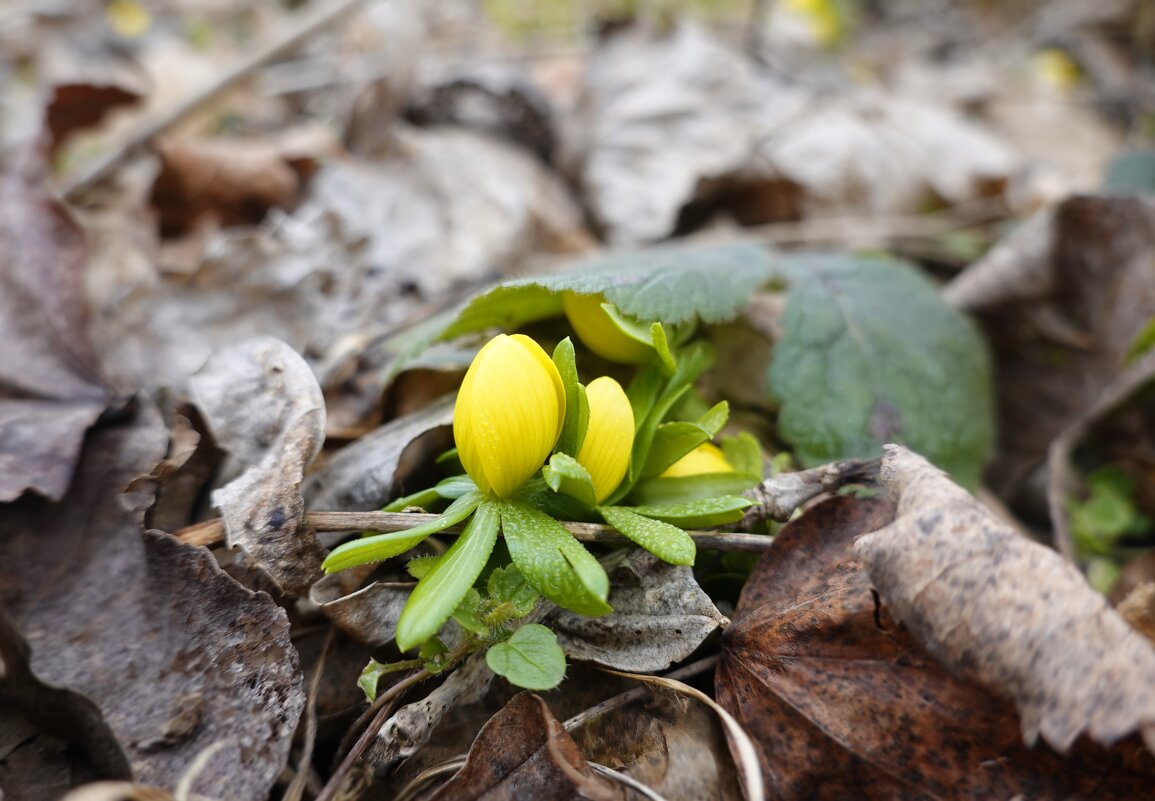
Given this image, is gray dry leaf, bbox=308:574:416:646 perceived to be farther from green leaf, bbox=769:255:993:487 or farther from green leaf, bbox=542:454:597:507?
green leaf, bbox=769:255:993:487

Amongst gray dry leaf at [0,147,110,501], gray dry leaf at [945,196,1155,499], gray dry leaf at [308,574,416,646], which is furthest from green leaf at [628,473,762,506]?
gray dry leaf at [945,196,1155,499]

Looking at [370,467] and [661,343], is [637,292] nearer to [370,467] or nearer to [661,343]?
[661,343]

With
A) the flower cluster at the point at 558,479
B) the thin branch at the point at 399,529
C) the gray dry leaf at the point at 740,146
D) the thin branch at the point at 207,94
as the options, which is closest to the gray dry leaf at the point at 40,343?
the thin branch at the point at 207,94

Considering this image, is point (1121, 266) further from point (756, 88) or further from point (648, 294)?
point (756, 88)

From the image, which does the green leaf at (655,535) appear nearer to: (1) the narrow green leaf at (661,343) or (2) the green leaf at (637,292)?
(1) the narrow green leaf at (661,343)

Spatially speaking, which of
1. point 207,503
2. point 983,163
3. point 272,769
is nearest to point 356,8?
point 983,163

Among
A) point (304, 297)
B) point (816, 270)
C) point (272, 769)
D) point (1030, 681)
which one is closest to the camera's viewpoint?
point (1030, 681)
